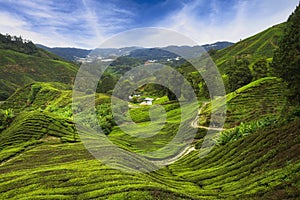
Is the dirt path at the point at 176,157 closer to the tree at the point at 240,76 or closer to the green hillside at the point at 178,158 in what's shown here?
the green hillside at the point at 178,158

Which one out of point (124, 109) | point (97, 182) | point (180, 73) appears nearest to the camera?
point (97, 182)

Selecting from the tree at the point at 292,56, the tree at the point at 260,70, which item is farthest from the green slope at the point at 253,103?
the tree at the point at 292,56

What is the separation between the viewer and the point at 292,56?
1518 inches

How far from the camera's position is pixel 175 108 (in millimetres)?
89250

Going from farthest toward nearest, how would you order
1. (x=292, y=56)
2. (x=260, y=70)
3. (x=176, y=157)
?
(x=260, y=70) < (x=176, y=157) < (x=292, y=56)

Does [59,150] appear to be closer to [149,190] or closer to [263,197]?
[149,190]

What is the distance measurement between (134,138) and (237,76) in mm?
43705

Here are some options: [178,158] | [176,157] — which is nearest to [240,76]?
[176,157]

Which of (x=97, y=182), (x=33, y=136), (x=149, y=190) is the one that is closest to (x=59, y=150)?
(x=33, y=136)

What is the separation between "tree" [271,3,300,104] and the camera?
3791 centimetres

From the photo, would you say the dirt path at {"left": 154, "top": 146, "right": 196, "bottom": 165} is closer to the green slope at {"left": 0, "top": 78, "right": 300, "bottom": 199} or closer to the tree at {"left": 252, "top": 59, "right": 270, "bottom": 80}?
the green slope at {"left": 0, "top": 78, "right": 300, "bottom": 199}

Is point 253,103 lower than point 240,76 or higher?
lower

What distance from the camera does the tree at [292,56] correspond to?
37906mm

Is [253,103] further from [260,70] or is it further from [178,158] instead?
[178,158]
